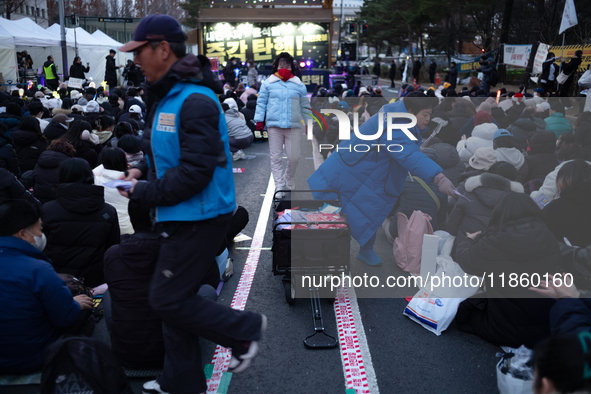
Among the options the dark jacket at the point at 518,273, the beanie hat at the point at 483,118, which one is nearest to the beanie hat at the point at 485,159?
the dark jacket at the point at 518,273

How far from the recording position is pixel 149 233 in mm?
2984

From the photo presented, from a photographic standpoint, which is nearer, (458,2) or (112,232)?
(112,232)

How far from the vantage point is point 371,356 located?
346 cm

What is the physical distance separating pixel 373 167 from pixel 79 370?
10.6 feet

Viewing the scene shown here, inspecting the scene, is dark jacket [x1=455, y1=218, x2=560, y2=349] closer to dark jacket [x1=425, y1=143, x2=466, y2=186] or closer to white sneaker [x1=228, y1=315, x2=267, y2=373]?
white sneaker [x1=228, y1=315, x2=267, y2=373]

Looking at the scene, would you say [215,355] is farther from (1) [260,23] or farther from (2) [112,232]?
(1) [260,23]

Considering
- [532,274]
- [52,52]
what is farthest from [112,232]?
[52,52]

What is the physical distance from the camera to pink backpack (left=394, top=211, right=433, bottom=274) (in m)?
4.84

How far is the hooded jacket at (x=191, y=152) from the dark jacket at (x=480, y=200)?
2.66 meters

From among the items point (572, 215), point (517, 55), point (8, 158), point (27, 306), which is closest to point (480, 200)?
point (572, 215)

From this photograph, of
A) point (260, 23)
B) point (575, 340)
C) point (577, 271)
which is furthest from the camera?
point (260, 23)

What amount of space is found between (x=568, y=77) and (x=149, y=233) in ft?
53.4

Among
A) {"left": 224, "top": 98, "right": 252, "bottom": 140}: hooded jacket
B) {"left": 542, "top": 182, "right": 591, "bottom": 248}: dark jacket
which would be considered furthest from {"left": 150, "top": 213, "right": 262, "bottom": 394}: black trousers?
{"left": 224, "top": 98, "right": 252, "bottom": 140}: hooded jacket

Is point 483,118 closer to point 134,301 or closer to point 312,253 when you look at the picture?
point 312,253
